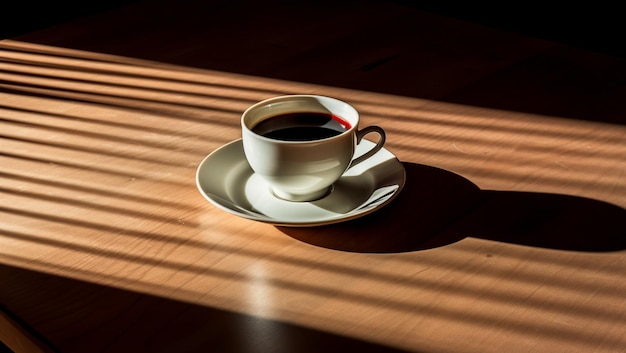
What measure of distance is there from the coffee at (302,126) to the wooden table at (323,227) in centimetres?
10

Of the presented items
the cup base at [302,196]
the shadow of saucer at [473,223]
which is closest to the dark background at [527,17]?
the shadow of saucer at [473,223]

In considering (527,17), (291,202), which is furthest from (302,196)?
(527,17)

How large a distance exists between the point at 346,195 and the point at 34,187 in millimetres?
363

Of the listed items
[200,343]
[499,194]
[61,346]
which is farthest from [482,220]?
[61,346]

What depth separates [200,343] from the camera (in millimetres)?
655

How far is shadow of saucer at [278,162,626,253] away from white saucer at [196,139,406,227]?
2 centimetres

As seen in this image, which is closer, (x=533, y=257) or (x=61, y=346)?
→ (x=61, y=346)

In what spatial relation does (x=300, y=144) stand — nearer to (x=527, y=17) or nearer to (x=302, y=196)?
(x=302, y=196)

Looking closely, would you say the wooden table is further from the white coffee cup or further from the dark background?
the dark background

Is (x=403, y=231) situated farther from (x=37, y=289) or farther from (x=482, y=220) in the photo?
(x=37, y=289)

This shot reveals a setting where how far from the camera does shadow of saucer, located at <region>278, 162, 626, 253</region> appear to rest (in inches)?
30.7

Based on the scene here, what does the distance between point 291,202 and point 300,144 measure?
0.27 feet

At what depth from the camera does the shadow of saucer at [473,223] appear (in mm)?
780

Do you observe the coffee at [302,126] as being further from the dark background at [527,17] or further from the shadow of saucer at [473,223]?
the dark background at [527,17]
